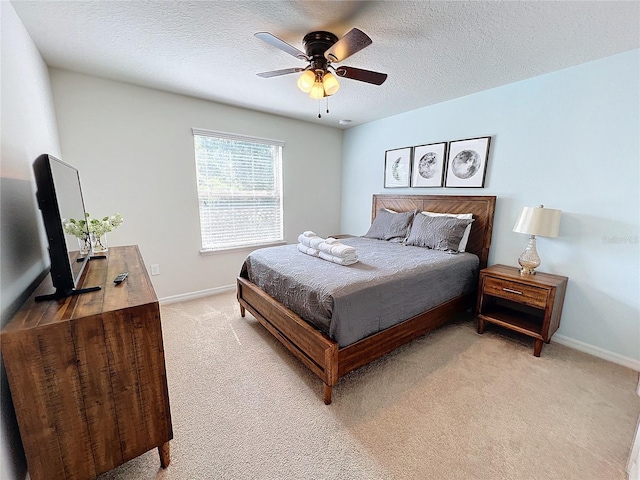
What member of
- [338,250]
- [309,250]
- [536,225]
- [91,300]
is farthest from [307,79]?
[536,225]

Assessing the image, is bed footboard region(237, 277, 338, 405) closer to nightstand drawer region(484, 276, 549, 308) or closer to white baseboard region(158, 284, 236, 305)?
white baseboard region(158, 284, 236, 305)

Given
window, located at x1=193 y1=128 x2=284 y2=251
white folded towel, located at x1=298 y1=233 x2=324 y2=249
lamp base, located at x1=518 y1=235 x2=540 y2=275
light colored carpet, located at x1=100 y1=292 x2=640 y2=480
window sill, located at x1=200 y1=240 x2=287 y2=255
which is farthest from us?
window sill, located at x1=200 y1=240 x2=287 y2=255

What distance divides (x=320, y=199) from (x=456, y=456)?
359 cm

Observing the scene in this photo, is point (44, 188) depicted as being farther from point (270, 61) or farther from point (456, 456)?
point (456, 456)

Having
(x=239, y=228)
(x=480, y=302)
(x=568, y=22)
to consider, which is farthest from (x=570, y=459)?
(x=239, y=228)

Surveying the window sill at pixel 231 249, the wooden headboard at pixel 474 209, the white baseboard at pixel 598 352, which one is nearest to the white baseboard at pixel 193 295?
the window sill at pixel 231 249

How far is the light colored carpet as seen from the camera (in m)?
1.33

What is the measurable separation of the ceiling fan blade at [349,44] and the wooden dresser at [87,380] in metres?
1.71

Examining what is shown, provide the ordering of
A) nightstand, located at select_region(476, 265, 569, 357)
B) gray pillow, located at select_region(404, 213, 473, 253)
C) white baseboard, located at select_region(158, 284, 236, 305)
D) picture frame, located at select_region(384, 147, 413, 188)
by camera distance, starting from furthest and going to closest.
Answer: picture frame, located at select_region(384, 147, 413, 188) → white baseboard, located at select_region(158, 284, 236, 305) → gray pillow, located at select_region(404, 213, 473, 253) → nightstand, located at select_region(476, 265, 569, 357)

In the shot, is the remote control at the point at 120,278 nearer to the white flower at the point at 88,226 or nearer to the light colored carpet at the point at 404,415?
the white flower at the point at 88,226

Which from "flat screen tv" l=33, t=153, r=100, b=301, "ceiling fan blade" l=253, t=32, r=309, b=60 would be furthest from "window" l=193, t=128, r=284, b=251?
"flat screen tv" l=33, t=153, r=100, b=301

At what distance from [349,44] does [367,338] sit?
1.88 m

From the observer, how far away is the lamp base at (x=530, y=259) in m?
2.39

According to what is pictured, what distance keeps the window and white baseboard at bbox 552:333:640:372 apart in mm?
3458
